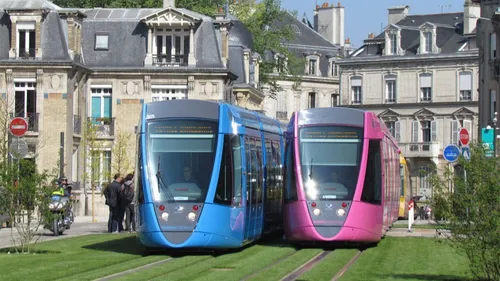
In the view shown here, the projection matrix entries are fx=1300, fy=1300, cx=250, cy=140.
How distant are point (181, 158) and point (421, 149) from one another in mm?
75022

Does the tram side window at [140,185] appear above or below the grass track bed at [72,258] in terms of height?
above

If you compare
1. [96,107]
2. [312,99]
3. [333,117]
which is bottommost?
[333,117]

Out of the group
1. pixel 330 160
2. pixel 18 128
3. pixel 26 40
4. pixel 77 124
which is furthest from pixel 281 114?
pixel 330 160

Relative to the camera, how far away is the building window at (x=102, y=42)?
2371 inches

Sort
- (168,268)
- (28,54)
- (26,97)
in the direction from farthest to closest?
(26,97) < (28,54) < (168,268)

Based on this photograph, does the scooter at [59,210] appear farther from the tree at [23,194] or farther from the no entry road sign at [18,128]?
the tree at [23,194]

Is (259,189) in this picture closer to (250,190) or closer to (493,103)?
(250,190)

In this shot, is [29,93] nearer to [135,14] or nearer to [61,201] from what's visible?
[135,14]

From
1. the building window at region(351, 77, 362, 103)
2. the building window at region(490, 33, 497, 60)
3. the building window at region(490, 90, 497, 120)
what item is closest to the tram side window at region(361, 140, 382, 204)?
the building window at region(490, 90, 497, 120)

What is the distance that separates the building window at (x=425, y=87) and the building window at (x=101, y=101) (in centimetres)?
4491

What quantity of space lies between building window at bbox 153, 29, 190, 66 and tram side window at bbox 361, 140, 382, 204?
32.1 meters

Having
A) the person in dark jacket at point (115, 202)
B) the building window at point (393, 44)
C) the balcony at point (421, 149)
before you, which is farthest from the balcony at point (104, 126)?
the building window at point (393, 44)

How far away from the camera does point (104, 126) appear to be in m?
59.7

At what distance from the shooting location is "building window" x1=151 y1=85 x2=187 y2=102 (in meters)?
60.0
